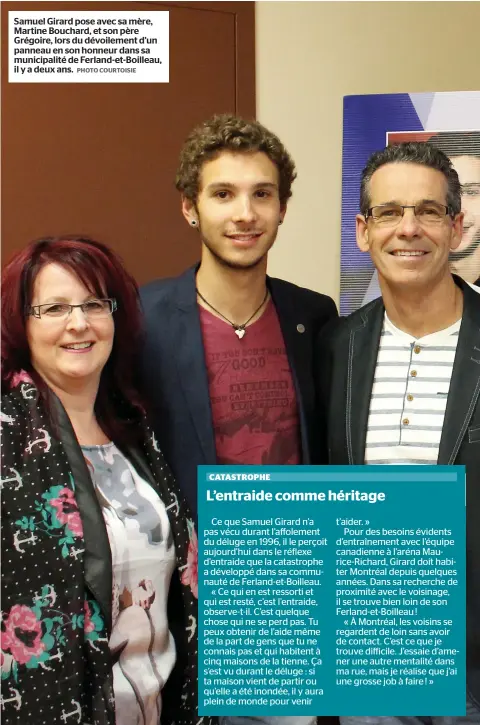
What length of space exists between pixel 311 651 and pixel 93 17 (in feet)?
3.31

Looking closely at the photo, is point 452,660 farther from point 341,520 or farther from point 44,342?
point 44,342

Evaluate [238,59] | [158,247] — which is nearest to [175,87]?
[238,59]

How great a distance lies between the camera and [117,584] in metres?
1.02

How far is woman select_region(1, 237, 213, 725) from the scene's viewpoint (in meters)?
0.97

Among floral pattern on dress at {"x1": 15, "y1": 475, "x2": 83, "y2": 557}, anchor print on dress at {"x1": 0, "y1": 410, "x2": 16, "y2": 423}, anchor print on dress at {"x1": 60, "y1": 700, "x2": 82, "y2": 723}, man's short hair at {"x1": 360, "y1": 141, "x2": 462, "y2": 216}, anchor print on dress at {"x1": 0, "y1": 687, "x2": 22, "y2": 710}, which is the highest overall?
man's short hair at {"x1": 360, "y1": 141, "x2": 462, "y2": 216}

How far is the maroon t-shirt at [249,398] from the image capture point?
1.12 meters

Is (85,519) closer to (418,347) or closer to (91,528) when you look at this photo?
(91,528)

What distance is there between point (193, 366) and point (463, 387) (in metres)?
0.40

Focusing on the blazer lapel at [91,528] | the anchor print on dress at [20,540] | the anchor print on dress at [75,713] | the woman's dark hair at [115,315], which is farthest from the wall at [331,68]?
the anchor print on dress at [75,713]

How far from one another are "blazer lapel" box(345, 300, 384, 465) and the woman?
28 centimetres

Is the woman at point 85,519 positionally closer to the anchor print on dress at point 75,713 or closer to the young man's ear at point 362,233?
the anchor print on dress at point 75,713
